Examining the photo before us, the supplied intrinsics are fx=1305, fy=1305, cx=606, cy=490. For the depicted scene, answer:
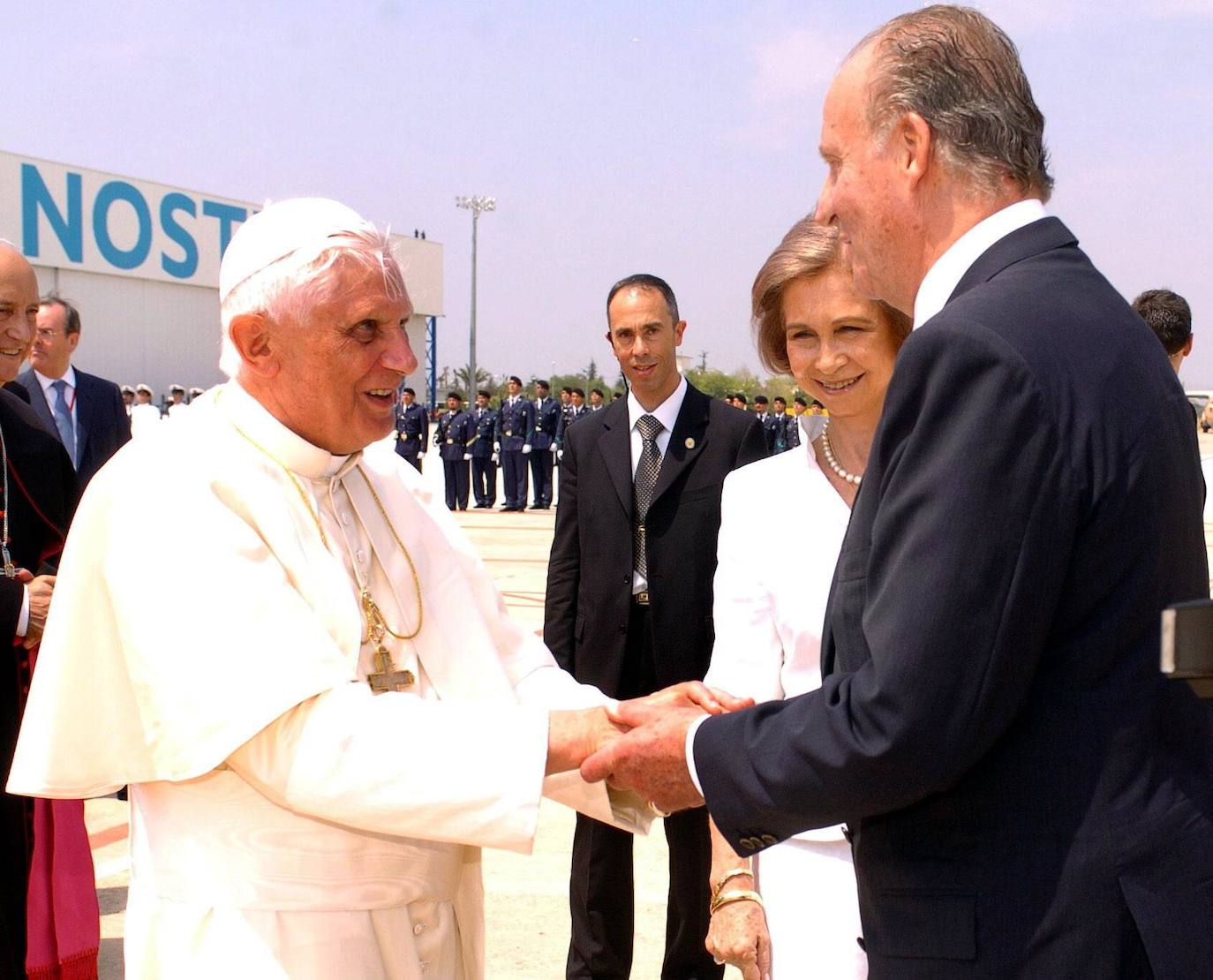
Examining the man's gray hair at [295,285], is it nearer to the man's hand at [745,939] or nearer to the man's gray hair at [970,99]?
the man's gray hair at [970,99]

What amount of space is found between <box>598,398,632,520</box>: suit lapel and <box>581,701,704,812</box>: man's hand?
84.3 inches

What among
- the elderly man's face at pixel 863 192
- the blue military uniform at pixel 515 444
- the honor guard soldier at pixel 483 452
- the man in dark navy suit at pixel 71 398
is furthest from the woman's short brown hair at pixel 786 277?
the honor guard soldier at pixel 483 452

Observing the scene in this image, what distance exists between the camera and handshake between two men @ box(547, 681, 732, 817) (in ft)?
7.11

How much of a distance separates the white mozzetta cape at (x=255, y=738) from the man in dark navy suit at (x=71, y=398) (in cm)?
437

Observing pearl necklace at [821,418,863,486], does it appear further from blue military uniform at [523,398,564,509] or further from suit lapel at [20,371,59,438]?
blue military uniform at [523,398,564,509]

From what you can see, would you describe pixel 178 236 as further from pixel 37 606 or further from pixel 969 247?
pixel 969 247

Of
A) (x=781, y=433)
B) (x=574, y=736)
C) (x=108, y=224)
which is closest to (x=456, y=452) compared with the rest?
(x=781, y=433)

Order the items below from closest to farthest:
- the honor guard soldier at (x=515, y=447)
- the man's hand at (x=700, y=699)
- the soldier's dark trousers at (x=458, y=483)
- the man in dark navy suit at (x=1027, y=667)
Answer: the man in dark navy suit at (x=1027, y=667), the man's hand at (x=700, y=699), the honor guard soldier at (x=515, y=447), the soldier's dark trousers at (x=458, y=483)

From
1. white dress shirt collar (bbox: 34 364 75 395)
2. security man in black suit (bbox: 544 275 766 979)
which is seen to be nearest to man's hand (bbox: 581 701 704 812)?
security man in black suit (bbox: 544 275 766 979)

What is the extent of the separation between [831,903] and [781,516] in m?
0.79

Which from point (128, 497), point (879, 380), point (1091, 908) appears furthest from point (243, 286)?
point (1091, 908)

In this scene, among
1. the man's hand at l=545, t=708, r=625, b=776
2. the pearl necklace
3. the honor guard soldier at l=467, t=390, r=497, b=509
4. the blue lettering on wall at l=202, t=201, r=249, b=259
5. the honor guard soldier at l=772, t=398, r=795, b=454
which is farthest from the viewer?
the blue lettering on wall at l=202, t=201, r=249, b=259

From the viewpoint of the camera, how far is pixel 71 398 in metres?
6.93

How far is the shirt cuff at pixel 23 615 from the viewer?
3729mm
